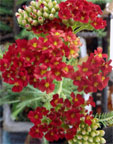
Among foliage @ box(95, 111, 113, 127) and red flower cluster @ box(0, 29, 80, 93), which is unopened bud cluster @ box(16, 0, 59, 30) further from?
foliage @ box(95, 111, 113, 127)

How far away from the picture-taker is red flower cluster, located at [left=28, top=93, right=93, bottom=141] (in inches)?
18.7

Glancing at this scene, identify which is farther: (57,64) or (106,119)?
(106,119)

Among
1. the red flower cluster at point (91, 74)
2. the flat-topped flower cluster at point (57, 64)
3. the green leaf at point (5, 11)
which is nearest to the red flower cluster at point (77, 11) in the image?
the flat-topped flower cluster at point (57, 64)

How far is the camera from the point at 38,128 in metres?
0.51

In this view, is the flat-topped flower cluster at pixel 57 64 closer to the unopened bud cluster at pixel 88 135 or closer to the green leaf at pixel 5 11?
the unopened bud cluster at pixel 88 135

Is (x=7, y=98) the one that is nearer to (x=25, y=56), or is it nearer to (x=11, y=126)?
(x=11, y=126)

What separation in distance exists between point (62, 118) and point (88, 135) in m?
0.08

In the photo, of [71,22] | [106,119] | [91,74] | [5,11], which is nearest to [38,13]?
[71,22]

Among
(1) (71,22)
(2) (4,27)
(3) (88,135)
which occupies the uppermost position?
(2) (4,27)

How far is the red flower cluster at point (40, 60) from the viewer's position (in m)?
0.42

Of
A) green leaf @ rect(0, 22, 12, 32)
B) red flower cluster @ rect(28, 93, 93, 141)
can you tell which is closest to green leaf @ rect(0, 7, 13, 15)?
green leaf @ rect(0, 22, 12, 32)

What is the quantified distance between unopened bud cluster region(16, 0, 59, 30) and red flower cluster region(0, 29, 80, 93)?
0.07 m

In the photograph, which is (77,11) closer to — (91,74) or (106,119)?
(91,74)

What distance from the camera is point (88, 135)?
0.50 m
